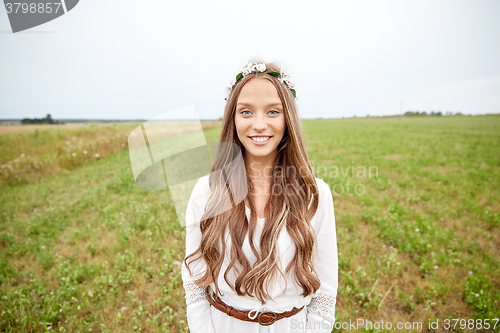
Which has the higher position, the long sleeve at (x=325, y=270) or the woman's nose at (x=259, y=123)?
the woman's nose at (x=259, y=123)

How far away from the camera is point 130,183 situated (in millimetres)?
7883

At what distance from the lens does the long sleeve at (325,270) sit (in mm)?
1509

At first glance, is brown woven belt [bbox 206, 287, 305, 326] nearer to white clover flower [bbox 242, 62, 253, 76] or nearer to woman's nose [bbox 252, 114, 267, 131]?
woman's nose [bbox 252, 114, 267, 131]

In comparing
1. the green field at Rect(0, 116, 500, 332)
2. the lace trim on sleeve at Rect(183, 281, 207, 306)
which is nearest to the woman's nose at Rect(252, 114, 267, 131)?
the green field at Rect(0, 116, 500, 332)

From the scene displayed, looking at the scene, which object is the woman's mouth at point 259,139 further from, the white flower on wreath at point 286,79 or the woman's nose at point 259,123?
the white flower on wreath at point 286,79

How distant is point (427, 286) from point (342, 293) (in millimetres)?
1288

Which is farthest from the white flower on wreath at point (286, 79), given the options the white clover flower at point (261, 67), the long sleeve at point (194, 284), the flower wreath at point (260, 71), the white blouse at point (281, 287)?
the long sleeve at point (194, 284)

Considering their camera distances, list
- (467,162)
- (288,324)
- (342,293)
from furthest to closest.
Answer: (467,162), (342,293), (288,324)

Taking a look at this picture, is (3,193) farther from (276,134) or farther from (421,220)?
(421,220)

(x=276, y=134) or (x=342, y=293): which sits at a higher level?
(x=276, y=134)

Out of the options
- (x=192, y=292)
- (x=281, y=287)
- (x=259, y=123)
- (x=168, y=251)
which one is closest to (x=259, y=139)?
(x=259, y=123)

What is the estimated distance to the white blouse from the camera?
4.88 feet

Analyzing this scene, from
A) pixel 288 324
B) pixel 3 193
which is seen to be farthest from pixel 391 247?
pixel 3 193

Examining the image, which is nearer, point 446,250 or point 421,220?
point 446,250
